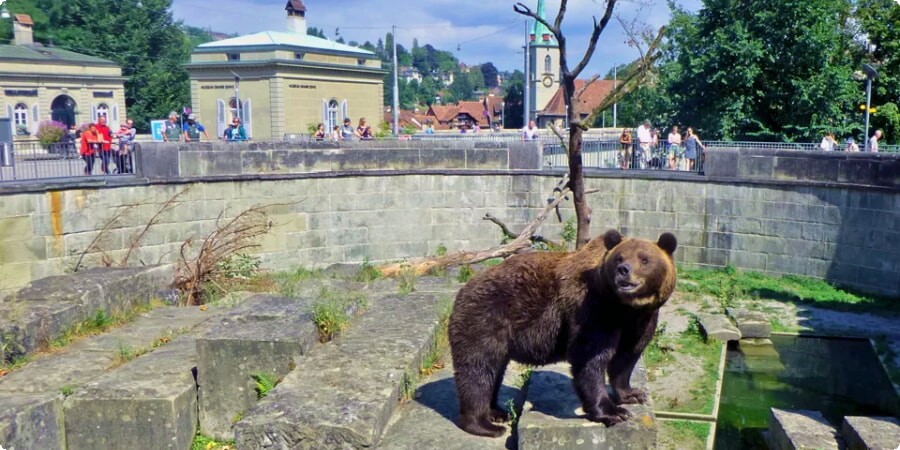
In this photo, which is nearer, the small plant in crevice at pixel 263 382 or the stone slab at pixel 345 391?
the stone slab at pixel 345 391

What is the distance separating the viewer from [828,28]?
78.2 feet

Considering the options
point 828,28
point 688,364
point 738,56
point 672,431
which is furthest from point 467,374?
point 828,28

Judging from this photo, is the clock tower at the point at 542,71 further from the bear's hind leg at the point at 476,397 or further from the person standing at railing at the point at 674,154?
the bear's hind leg at the point at 476,397

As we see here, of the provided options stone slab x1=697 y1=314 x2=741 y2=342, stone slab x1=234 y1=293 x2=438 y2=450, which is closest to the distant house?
stone slab x1=697 y1=314 x2=741 y2=342

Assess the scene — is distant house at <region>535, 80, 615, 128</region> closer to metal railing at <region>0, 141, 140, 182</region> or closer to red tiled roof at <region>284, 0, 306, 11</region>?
red tiled roof at <region>284, 0, 306, 11</region>

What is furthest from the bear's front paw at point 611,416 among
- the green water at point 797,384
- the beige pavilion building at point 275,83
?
the beige pavilion building at point 275,83

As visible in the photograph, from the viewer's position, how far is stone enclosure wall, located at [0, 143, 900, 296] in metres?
12.9

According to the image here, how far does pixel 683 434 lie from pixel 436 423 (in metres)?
3.43

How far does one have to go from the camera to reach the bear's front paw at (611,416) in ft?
14.9

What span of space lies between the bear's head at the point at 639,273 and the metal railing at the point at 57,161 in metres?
11.2

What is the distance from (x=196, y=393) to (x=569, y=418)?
3.21 m

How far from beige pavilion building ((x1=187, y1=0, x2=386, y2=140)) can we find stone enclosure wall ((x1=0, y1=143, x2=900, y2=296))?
3128 centimetres

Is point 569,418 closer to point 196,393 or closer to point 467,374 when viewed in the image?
point 467,374

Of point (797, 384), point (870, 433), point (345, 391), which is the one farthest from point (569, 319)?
point (797, 384)
